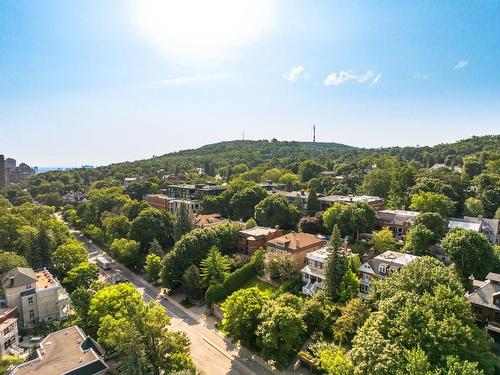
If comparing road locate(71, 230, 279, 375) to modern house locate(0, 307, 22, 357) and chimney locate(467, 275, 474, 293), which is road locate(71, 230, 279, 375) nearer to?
modern house locate(0, 307, 22, 357)

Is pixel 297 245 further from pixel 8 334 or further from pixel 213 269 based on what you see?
pixel 8 334

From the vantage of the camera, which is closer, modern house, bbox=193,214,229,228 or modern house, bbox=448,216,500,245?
modern house, bbox=448,216,500,245

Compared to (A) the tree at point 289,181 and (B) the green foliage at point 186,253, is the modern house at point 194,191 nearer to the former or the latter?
(A) the tree at point 289,181

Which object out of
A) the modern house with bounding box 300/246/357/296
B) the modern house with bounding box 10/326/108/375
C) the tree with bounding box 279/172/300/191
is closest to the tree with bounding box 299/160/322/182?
the tree with bounding box 279/172/300/191

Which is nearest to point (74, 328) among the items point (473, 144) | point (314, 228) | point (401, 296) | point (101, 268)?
point (101, 268)

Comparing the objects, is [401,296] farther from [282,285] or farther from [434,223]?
[434,223]

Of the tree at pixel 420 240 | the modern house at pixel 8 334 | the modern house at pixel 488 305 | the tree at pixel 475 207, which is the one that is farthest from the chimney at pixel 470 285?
the modern house at pixel 8 334
